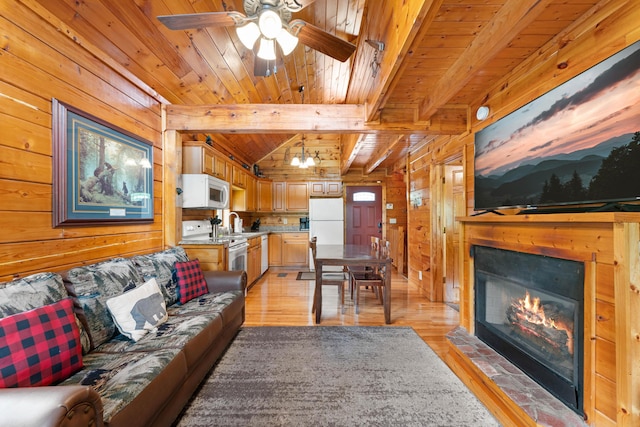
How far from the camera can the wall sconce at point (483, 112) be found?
232 cm

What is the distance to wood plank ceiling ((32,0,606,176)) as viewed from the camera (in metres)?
1.51

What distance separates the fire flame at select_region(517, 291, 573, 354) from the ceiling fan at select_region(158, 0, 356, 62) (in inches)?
82.8

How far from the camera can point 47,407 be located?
797mm

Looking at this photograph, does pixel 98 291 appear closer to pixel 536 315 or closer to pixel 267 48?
pixel 267 48

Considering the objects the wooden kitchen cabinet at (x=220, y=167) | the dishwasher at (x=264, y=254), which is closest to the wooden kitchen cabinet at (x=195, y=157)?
the wooden kitchen cabinet at (x=220, y=167)

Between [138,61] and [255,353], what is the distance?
2781 millimetres

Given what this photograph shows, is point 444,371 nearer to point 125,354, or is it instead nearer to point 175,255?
point 125,354

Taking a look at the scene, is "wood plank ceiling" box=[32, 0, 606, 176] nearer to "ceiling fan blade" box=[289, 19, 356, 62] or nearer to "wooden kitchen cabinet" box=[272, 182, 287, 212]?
"ceiling fan blade" box=[289, 19, 356, 62]

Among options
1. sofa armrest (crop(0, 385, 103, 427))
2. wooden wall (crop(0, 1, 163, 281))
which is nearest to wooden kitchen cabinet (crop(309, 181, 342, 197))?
wooden wall (crop(0, 1, 163, 281))

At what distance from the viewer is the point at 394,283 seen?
4.62 metres

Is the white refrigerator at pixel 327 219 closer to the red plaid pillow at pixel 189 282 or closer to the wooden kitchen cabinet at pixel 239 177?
the wooden kitchen cabinet at pixel 239 177

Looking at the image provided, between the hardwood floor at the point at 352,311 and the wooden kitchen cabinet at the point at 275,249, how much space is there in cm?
142

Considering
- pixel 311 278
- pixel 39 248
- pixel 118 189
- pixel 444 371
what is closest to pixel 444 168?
pixel 444 371

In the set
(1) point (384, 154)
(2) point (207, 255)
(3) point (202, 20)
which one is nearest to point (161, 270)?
(2) point (207, 255)
